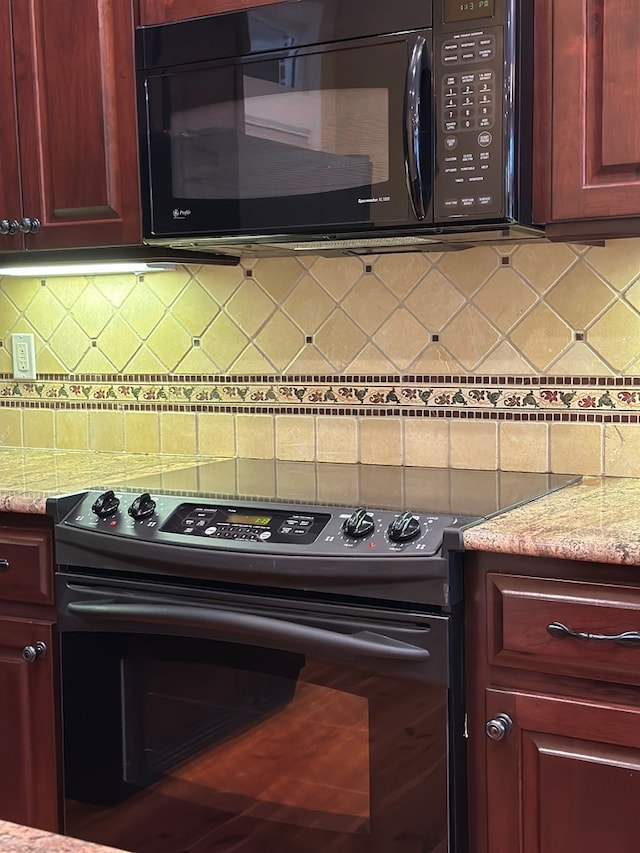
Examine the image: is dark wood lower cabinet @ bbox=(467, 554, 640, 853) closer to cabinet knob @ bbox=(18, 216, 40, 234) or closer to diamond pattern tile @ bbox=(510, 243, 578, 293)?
diamond pattern tile @ bbox=(510, 243, 578, 293)

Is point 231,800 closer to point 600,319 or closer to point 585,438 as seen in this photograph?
point 585,438

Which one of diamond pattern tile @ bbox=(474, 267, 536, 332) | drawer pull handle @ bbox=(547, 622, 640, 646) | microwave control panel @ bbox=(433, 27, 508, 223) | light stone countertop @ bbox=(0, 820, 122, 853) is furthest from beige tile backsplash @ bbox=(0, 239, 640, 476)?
light stone countertop @ bbox=(0, 820, 122, 853)

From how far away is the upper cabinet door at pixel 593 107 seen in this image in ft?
5.33

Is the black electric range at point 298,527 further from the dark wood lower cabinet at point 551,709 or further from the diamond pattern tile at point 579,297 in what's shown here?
the diamond pattern tile at point 579,297

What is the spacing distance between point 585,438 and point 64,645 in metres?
1.09

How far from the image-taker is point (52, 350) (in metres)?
2.60

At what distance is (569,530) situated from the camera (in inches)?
56.9

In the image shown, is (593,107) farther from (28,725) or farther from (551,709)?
(28,725)

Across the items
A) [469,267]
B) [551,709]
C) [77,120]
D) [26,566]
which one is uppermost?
[77,120]

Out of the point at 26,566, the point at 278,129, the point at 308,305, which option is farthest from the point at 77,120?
the point at 26,566

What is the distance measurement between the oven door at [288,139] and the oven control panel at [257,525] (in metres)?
0.52

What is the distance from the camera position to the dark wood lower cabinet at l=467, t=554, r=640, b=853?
1.38 m

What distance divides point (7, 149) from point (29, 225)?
0.59 ft

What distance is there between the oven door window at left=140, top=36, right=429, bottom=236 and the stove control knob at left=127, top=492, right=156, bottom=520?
0.54 m
